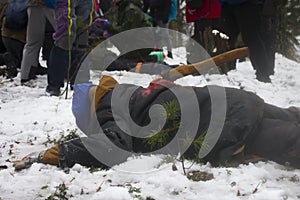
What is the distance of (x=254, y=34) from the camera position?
5.34 meters

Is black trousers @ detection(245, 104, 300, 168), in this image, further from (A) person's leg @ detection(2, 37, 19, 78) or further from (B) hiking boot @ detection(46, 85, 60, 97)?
(A) person's leg @ detection(2, 37, 19, 78)

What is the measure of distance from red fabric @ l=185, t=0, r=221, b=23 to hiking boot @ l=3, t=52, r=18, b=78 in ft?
7.49

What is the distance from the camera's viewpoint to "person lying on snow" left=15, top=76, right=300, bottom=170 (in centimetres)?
281

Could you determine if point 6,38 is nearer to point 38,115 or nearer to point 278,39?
point 38,115

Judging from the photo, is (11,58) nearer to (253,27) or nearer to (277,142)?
(253,27)

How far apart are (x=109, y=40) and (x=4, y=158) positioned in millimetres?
4414

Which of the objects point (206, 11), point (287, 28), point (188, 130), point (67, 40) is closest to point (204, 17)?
point (206, 11)

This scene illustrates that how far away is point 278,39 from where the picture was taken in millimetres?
8398

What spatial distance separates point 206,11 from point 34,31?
196 centimetres

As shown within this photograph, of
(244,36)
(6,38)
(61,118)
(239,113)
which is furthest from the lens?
(6,38)

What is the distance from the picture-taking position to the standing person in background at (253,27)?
17.3ft

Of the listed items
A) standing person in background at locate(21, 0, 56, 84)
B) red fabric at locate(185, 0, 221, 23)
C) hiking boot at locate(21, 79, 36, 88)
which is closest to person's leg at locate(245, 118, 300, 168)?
red fabric at locate(185, 0, 221, 23)


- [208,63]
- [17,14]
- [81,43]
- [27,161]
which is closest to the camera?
[27,161]

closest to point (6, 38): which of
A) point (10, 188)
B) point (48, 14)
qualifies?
point (48, 14)
